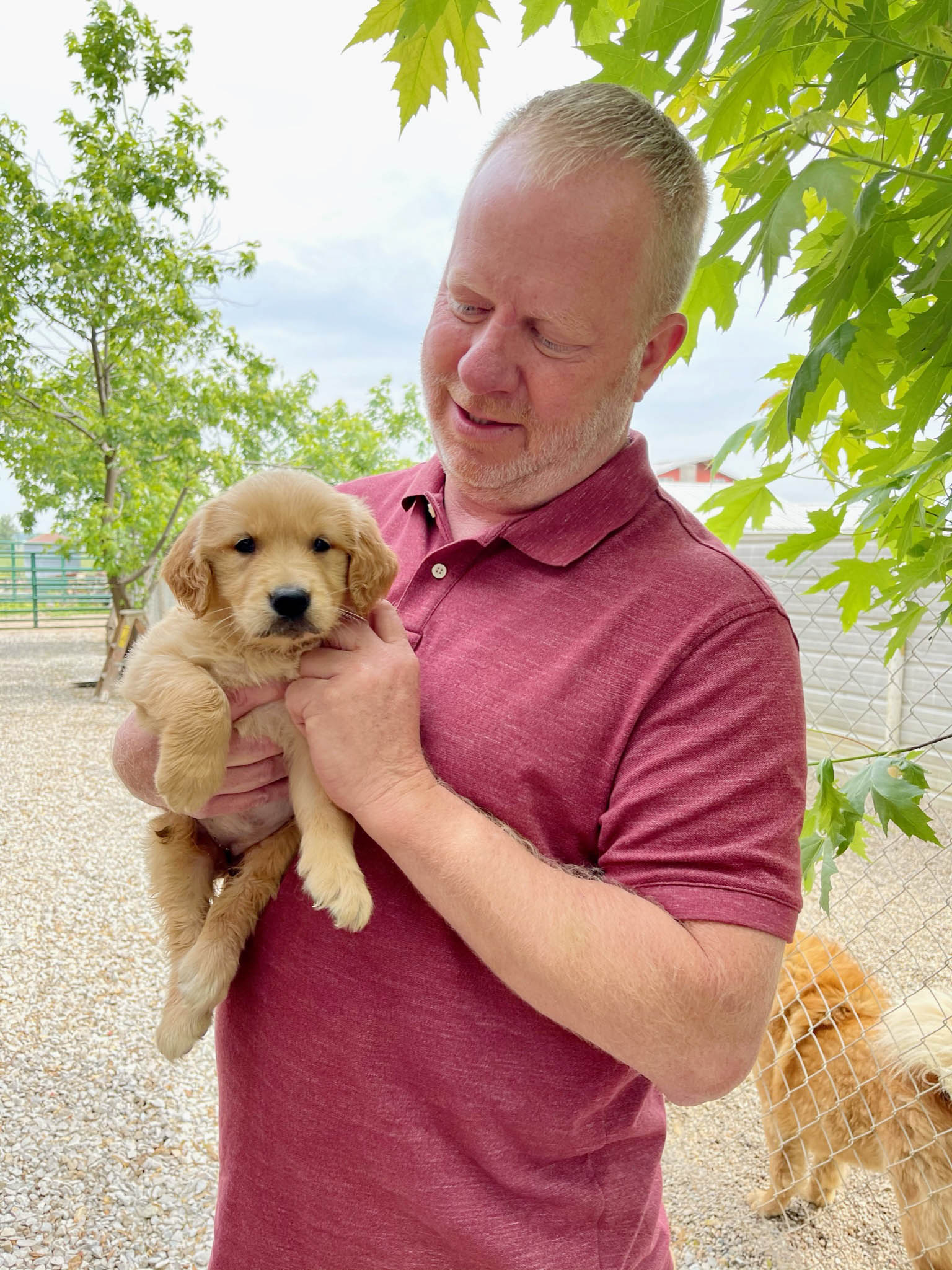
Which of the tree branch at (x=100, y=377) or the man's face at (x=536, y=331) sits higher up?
the man's face at (x=536, y=331)

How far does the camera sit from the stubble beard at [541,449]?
4.80ft

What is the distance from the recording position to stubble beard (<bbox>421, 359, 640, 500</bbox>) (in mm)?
1464

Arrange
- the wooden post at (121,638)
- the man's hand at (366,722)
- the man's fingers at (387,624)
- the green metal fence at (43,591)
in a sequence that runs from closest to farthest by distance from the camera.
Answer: the man's hand at (366,722) < the man's fingers at (387,624) < the wooden post at (121,638) < the green metal fence at (43,591)

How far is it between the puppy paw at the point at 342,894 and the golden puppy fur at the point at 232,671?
0.09 ft

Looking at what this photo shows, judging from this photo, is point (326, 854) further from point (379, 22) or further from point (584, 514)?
point (379, 22)

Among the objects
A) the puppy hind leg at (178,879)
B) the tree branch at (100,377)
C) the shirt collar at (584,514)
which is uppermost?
the shirt collar at (584,514)

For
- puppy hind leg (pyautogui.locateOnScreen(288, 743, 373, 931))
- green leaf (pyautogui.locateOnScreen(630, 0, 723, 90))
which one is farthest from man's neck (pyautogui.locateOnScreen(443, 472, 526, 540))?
green leaf (pyautogui.locateOnScreen(630, 0, 723, 90))

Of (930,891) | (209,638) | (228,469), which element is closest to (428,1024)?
(209,638)

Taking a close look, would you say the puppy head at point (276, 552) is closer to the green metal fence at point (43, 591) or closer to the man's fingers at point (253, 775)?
the man's fingers at point (253, 775)

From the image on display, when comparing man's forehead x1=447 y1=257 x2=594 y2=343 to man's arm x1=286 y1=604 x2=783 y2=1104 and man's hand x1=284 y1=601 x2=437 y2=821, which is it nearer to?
man's hand x1=284 y1=601 x2=437 y2=821

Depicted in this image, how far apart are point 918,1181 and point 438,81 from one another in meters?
3.42

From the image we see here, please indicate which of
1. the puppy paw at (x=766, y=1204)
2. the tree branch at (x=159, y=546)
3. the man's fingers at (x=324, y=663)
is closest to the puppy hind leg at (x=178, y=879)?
the man's fingers at (x=324, y=663)

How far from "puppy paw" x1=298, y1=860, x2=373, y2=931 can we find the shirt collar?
1.96 feet

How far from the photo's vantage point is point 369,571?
A: 1.61 m
